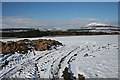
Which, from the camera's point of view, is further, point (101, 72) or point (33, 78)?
point (101, 72)

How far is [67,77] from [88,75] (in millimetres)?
1225

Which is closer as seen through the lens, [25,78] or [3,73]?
[25,78]

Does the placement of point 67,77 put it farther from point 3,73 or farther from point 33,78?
point 3,73

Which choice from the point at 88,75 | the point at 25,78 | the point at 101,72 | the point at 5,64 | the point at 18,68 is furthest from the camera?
the point at 5,64

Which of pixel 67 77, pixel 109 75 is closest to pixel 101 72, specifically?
pixel 109 75

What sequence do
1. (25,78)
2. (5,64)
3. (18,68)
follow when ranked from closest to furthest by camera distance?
(25,78) → (18,68) → (5,64)

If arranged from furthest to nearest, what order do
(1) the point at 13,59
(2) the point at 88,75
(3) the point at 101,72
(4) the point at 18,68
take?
A: (1) the point at 13,59
(4) the point at 18,68
(3) the point at 101,72
(2) the point at 88,75

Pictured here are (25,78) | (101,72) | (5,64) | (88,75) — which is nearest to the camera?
(25,78)

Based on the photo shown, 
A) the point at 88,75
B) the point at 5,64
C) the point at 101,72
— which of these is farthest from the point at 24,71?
the point at 101,72

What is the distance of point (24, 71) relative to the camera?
1238cm

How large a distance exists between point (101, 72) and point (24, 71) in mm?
4415

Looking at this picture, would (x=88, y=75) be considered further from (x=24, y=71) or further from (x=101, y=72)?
(x=24, y=71)

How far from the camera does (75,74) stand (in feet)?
38.8

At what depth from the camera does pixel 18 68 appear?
43.5ft
